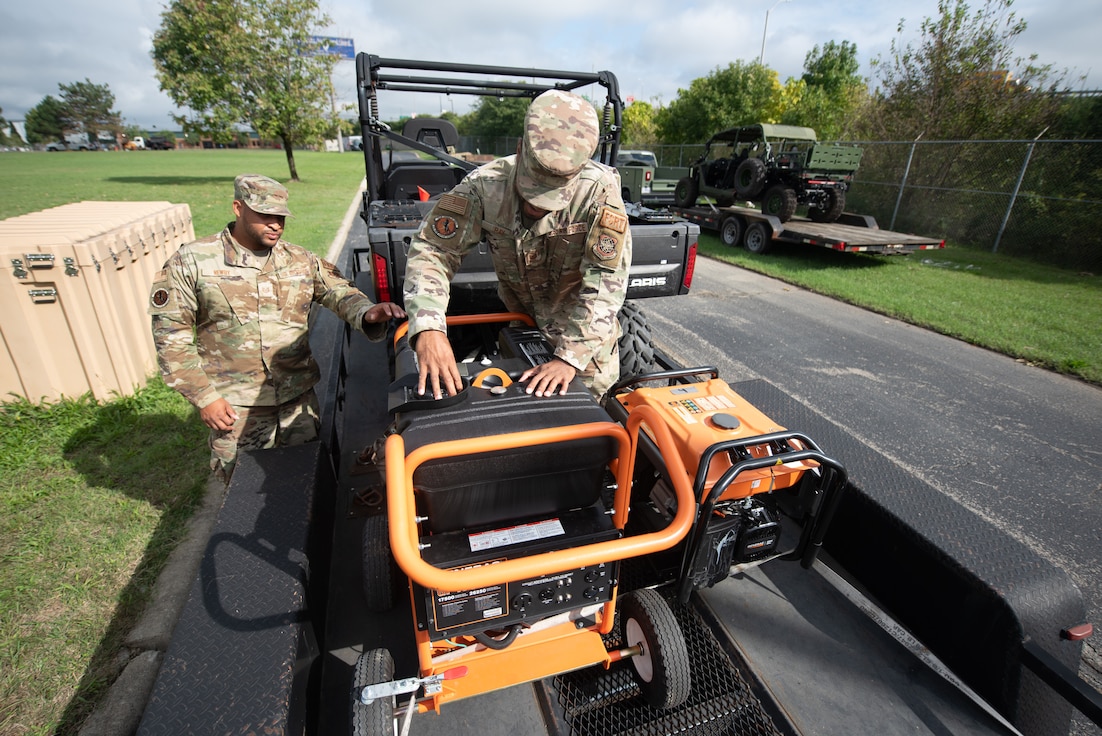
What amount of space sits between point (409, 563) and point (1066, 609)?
228 centimetres

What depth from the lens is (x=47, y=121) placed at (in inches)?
3374

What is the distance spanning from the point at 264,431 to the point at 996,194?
14.4m

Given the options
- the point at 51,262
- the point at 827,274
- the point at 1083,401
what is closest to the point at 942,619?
the point at 1083,401

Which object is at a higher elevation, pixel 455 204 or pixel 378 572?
pixel 455 204

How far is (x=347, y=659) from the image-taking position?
2203 mm

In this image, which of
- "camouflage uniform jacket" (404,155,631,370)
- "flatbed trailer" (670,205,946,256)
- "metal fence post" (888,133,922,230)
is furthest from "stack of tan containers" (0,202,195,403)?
"metal fence post" (888,133,922,230)

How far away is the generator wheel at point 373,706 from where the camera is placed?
5.15 feet

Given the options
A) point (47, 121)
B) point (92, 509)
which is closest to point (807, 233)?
point (92, 509)

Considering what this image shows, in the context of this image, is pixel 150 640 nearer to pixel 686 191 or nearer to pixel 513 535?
pixel 513 535

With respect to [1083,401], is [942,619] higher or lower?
higher

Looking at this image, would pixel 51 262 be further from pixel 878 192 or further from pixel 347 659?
pixel 878 192

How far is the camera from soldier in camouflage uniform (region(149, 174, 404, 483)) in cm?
234

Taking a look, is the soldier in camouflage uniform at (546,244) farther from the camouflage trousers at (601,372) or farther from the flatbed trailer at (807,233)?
the flatbed trailer at (807,233)

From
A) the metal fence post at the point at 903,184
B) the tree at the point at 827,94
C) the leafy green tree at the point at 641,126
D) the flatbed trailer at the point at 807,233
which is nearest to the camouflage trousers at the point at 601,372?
the flatbed trailer at the point at 807,233
